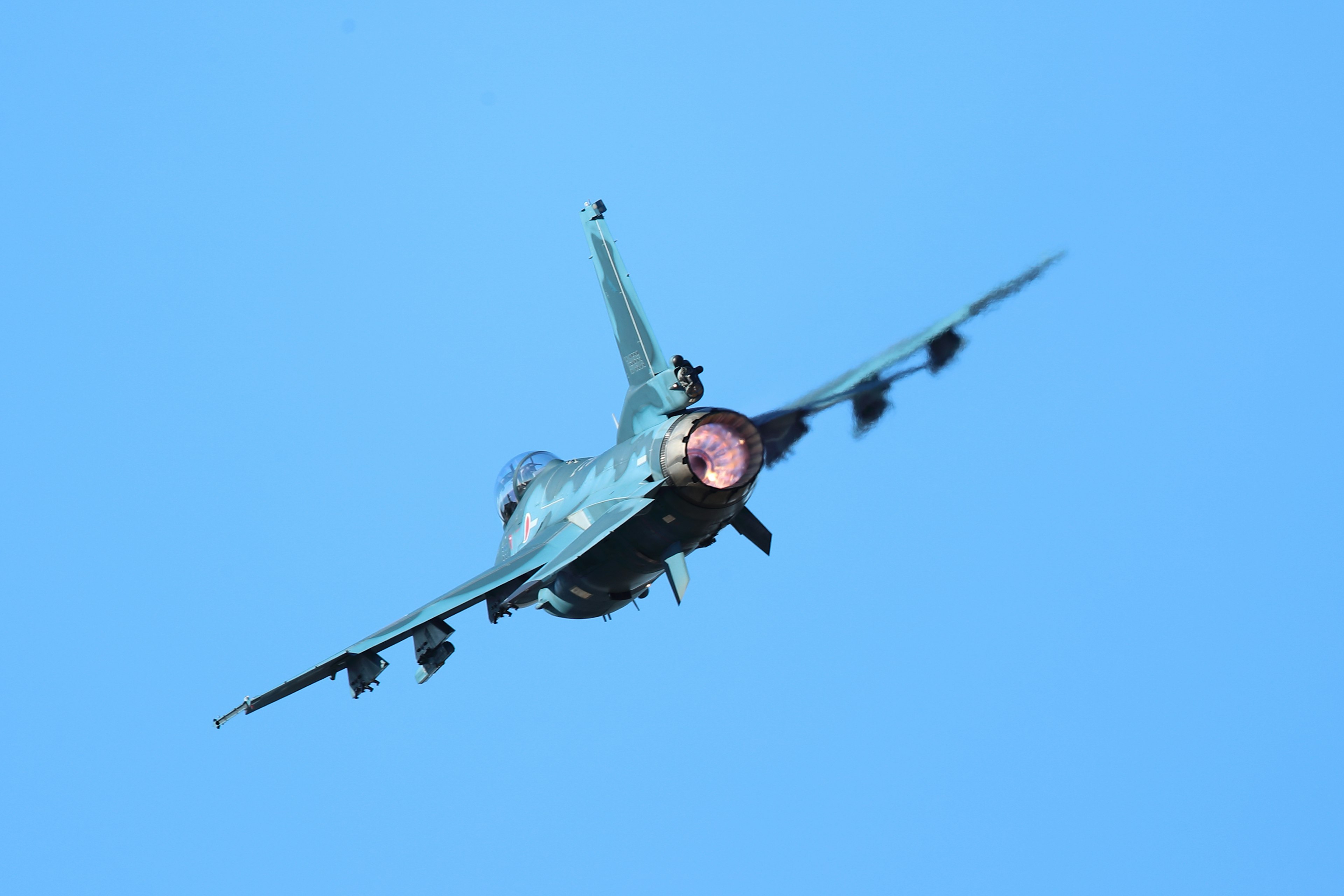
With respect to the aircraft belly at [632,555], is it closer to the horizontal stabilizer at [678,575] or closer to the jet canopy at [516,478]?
the horizontal stabilizer at [678,575]

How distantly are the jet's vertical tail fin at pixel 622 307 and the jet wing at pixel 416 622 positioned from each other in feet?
9.76

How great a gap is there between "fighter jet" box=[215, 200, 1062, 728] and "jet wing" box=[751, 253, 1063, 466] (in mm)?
19

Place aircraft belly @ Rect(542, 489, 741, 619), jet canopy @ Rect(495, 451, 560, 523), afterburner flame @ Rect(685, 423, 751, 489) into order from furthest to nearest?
jet canopy @ Rect(495, 451, 560, 523)
aircraft belly @ Rect(542, 489, 741, 619)
afterburner flame @ Rect(685, 423, 751, 489)

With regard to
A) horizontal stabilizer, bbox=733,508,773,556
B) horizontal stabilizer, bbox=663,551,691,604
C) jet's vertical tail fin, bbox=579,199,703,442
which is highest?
jet's vertical tail fin, bbox=579,199,703,442

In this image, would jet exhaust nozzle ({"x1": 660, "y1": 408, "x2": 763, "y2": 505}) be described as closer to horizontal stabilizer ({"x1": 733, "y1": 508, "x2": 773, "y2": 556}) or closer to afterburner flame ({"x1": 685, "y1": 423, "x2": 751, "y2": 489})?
afterburner flame ({"x1": 685, "y1": 423, "x2": 751, "y2": 489})

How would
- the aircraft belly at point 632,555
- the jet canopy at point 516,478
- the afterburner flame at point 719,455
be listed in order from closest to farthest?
the afterburner flame at point 719,455 < the aircraft belly at point 632,555 < the jet canopy at point 516,478

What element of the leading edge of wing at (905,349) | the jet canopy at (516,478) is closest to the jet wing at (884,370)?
the leading edge of wing at (905,349)

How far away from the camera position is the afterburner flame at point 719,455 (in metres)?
25.0

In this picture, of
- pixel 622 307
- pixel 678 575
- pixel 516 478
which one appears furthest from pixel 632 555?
pixel 516 478

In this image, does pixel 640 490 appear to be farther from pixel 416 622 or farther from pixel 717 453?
pixel 416 622

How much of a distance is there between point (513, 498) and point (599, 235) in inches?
241

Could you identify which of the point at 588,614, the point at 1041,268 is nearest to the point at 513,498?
the point at 588,614

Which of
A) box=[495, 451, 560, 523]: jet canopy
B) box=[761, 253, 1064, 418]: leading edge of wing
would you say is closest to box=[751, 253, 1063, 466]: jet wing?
box=[761, 253, 1064, 418]: leading edge of wing

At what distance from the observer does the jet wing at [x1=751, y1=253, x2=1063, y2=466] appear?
2609 centimetres
